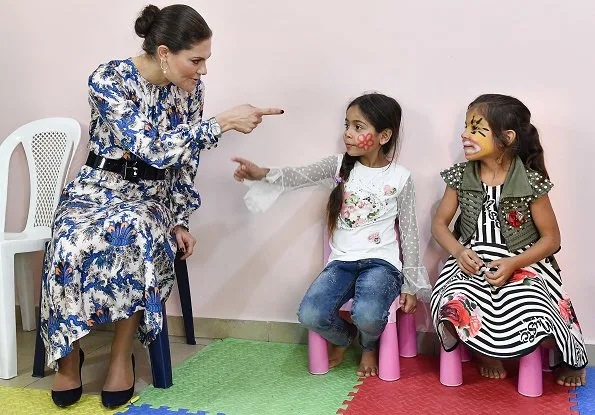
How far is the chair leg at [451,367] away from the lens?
1.88 m

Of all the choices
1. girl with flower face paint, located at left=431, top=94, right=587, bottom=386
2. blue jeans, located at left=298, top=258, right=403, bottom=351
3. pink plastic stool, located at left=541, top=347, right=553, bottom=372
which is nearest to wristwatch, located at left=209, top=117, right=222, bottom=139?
blue jeans, located at left=298, top=258, right=403, bottom=351

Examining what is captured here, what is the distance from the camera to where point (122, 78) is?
1.89 meters

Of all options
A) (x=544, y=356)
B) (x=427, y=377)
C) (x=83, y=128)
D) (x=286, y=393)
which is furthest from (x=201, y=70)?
(x=544, y=356)

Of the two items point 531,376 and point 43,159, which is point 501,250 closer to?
point 531,376

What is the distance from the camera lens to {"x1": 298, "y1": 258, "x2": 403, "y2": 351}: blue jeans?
1906mm

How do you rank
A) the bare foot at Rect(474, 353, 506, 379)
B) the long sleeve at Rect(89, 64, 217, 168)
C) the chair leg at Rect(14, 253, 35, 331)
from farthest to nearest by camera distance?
the chair leg at Rect(14, 253, 35, 331)
the bare foot at Rect(474, 353, 506, 379)
the long sleeve at Rect(89, 64, 217, 168)

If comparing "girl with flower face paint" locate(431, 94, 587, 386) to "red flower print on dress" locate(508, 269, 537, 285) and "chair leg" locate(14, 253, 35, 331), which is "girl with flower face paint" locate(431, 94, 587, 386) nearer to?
"red flower print on dress" locate(508, 269, 537, 285)

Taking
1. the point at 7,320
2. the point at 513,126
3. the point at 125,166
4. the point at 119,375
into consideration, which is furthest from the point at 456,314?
the point at 7,320

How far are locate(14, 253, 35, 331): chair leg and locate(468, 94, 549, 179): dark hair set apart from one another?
1.68 m

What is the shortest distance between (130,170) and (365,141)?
69 centimetres

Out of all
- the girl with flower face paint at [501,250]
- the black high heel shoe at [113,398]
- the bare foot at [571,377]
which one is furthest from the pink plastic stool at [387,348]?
the black high heel shoe at [113,398]

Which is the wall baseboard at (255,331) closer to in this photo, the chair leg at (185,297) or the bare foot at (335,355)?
the chair leg at (185,297)

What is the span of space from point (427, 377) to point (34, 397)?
43.3 inches

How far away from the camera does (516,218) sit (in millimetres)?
1916
